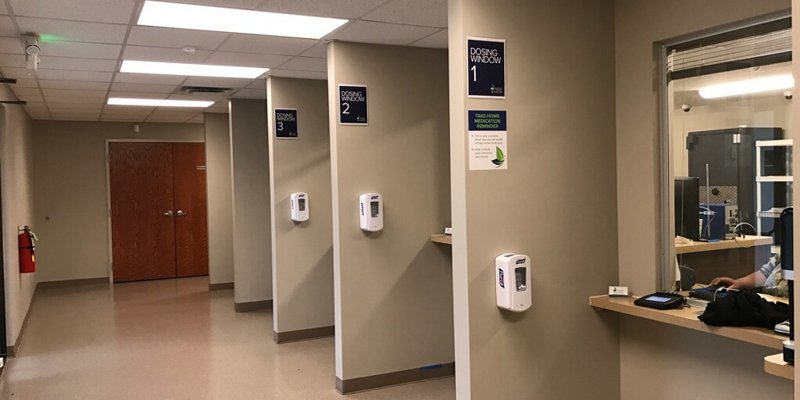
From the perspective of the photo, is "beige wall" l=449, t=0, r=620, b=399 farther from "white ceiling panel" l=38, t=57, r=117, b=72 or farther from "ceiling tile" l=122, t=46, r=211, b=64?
"white ceiling panel" l=38, t=57, r=117, b=72

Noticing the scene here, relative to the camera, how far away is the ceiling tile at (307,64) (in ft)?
17.7

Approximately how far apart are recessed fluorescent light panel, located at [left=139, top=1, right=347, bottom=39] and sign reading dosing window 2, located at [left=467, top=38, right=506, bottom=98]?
1.32m

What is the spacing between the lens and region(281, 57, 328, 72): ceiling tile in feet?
17.7

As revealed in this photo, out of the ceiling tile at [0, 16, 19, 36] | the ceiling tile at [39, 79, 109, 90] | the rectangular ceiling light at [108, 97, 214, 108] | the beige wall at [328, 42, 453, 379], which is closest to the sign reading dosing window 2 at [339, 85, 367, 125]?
the beige wall at [328, 42, 453, 379]

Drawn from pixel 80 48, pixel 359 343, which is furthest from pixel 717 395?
pixel 80 48

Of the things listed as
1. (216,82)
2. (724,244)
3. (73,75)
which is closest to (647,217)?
(724,244)

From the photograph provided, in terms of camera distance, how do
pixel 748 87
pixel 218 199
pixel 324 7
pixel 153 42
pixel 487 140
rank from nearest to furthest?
pixel 748 87 < pixel 487 140 < pixel 324 7 < pixel 153 42 < pixel 218 199

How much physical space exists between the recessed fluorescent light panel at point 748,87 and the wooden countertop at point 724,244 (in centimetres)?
67

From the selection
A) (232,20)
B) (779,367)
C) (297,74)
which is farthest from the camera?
(297,74)

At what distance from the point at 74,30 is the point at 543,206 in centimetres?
310

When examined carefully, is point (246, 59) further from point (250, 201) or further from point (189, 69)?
point (250, 201)

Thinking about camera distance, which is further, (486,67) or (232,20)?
(232,20)

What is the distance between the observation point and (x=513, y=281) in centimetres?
309

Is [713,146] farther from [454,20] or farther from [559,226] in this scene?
[454,20]
